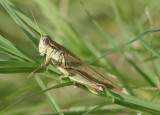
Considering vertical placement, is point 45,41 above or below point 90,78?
above

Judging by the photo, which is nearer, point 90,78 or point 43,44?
point 43,44

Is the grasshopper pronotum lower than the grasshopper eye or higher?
lower

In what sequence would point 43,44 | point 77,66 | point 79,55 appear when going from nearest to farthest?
point 43,44 < point 77,66 < point 79,55

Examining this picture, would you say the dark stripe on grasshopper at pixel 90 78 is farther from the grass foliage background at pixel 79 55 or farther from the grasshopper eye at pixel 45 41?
the grasshopper eye at pixel 45 41

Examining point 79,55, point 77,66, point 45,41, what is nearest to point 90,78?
point 77,66

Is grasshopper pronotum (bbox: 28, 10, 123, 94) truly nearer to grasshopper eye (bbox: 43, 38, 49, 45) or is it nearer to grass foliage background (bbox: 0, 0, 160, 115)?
grasshopper eye (bbox: 43, 38, 49, 45)

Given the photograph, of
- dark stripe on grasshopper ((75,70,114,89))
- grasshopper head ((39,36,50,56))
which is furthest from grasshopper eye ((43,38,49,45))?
dark stripe on grasshopper ((75,70,114,89))

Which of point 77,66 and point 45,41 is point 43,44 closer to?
point 45,41

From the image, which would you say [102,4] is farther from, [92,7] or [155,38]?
[155,38]

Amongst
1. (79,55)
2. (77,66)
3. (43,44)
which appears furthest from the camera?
(79,55)

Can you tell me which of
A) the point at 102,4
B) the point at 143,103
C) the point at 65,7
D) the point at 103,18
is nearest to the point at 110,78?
the point at 143,103
